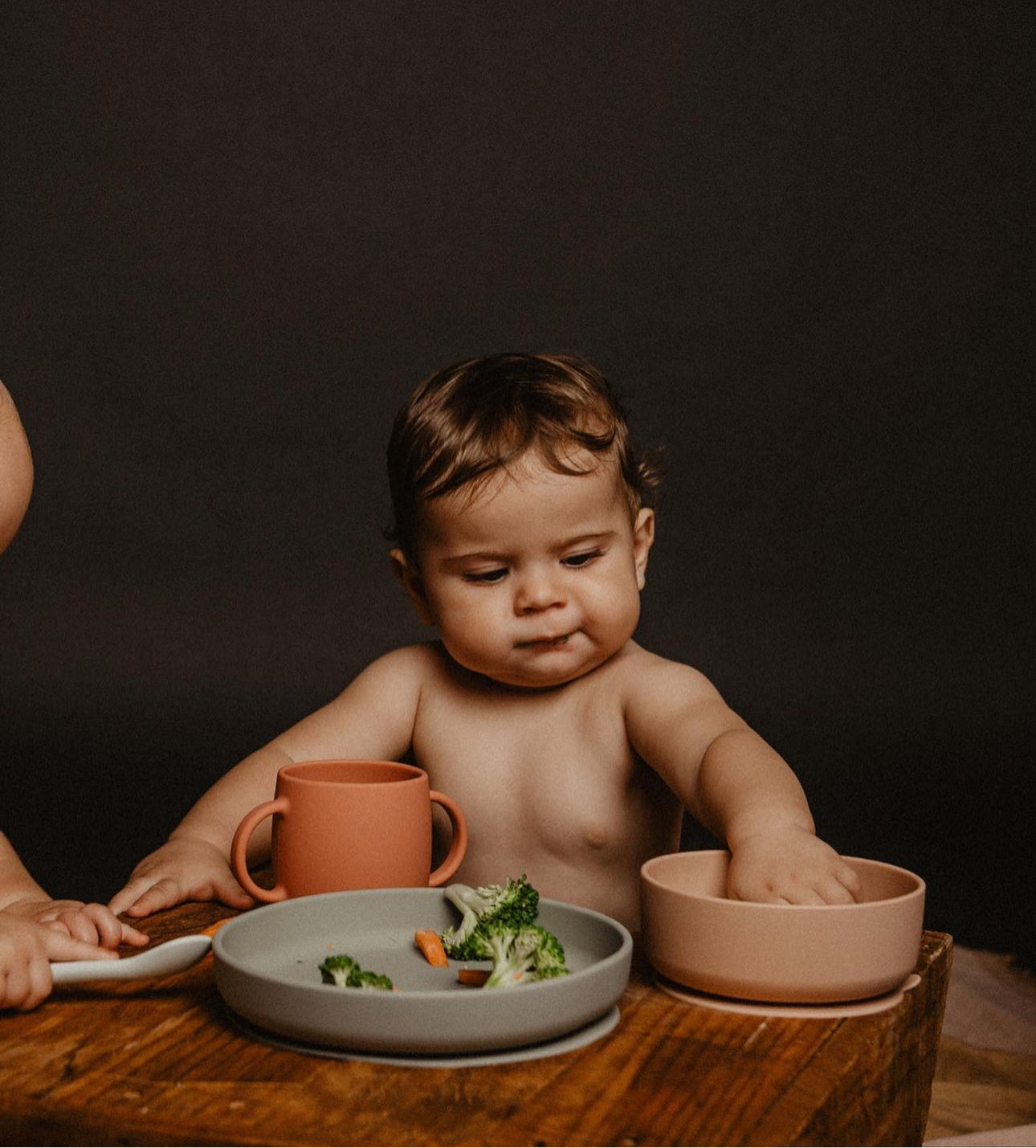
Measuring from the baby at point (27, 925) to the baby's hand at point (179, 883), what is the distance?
8cm

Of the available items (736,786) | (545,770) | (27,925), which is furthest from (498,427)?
(27,925)

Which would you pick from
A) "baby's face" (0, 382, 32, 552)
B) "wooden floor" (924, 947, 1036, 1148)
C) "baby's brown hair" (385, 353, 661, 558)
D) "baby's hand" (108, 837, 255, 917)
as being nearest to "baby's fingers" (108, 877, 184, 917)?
"baby's hand" (108, 837, 255, 917)

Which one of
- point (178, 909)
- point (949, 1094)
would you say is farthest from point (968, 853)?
point (178, 909)

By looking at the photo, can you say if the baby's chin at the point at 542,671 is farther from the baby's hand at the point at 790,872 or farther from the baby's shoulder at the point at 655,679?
the baby's hand at the point at 790,872

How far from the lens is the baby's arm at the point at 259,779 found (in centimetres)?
129

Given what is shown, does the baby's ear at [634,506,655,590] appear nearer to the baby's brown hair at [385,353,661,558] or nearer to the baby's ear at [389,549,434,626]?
the baby's brown hair at [385,353,661,558]

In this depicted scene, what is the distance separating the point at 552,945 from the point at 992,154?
287 centimetres

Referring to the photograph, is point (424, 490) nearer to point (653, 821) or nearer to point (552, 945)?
point (653, 821)

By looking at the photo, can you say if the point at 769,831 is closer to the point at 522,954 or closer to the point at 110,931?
the point at 522,954

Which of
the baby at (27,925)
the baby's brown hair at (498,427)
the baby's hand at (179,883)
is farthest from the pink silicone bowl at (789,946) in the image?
the baby's brown hair at (498,427)

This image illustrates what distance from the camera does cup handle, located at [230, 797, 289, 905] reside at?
118cm

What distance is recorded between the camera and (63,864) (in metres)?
2.43

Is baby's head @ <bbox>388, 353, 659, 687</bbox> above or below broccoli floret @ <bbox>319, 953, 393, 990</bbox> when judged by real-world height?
above

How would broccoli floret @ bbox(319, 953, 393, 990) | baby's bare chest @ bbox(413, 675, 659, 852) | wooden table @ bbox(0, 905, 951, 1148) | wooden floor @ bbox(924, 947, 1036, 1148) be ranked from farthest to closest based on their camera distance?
wooden floor @ bbox(924, 947, 1036, 1148)
baby's bare chest @ bbox(413, 675, 659, 852)
broccoli floret @ bbox(319, 953, 393, 990)
wooden table @ bbox(0, 905, 951, 1148)
